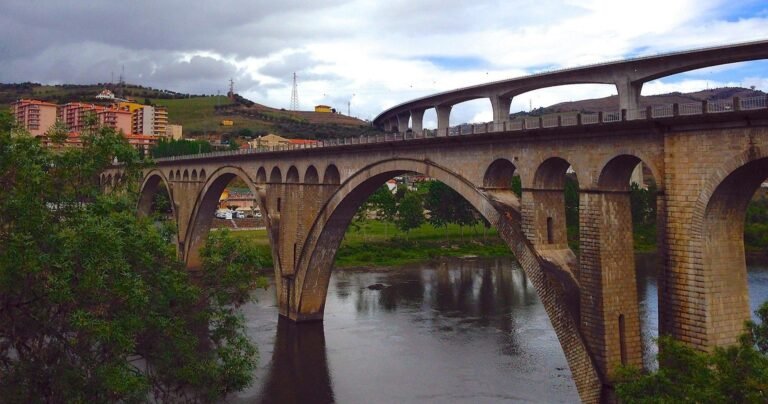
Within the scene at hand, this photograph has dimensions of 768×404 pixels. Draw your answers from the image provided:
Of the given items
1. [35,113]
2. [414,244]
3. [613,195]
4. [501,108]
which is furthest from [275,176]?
[35,113]

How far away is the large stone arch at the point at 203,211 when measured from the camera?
186 ft

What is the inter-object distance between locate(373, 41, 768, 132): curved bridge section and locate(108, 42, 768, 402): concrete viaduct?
66mm

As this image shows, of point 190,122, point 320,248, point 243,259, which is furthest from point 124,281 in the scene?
point 190,122

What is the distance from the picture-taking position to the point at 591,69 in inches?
1087

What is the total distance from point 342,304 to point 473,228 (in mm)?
42095

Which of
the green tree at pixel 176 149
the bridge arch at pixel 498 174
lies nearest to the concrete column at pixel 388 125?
the bridge arch at pixel 498 174

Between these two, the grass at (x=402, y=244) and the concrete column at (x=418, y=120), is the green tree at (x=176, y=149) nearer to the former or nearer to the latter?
the grass at (x=402, y=244)

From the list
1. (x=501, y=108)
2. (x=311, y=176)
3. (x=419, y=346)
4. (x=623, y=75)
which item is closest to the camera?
(x=623, y=75)

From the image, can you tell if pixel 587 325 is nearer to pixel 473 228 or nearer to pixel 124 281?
pixel 124 281

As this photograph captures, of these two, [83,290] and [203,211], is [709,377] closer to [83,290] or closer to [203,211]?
[83,290]

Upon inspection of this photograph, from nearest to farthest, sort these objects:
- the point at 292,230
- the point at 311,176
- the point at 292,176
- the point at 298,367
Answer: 1. the point at 298,367
2. the point at 311,176
3. the point at 292,230
4. the point at 292,176

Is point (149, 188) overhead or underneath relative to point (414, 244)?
overhead

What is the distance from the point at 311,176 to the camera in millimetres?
42531

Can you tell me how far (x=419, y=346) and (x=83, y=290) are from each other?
24.0m
